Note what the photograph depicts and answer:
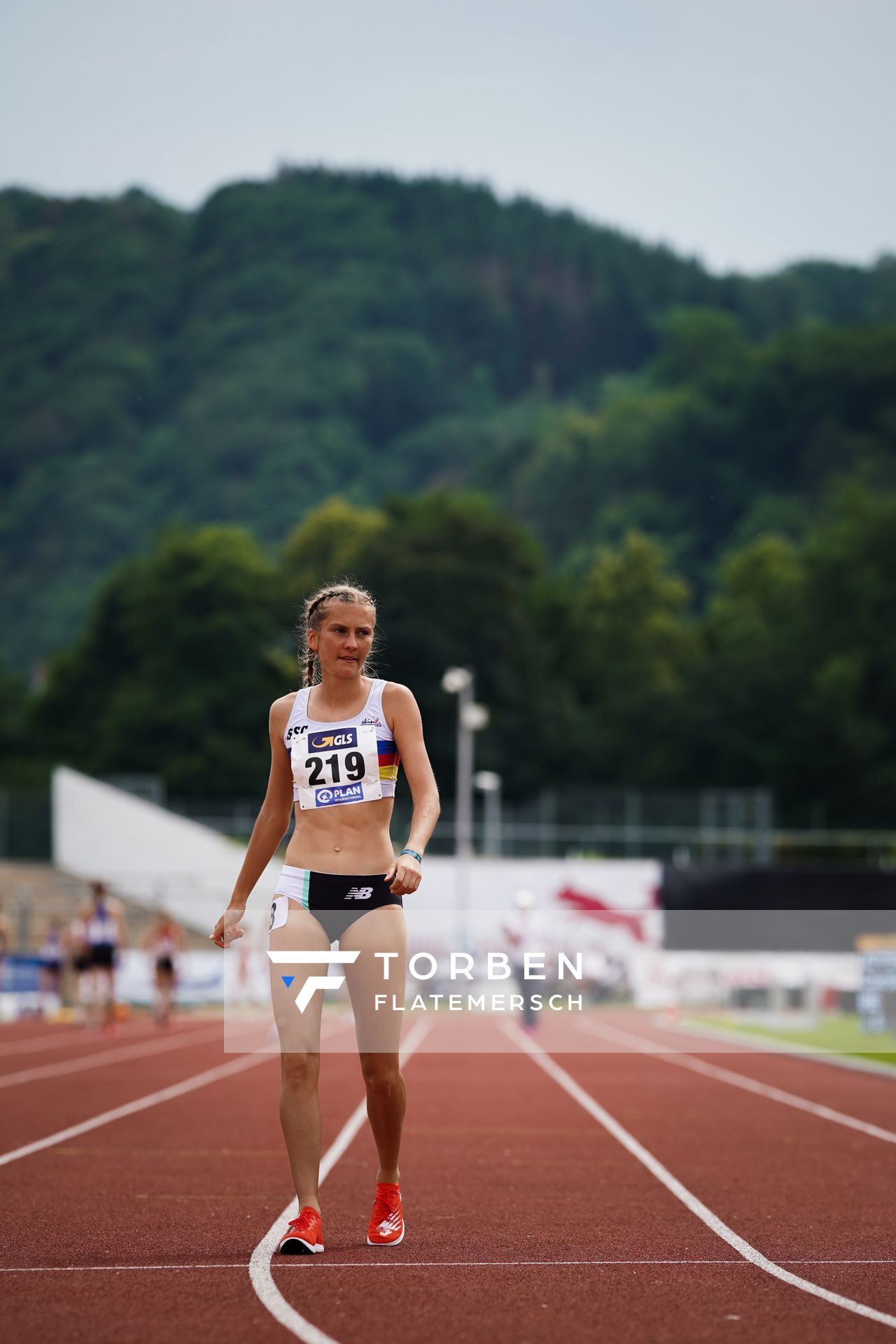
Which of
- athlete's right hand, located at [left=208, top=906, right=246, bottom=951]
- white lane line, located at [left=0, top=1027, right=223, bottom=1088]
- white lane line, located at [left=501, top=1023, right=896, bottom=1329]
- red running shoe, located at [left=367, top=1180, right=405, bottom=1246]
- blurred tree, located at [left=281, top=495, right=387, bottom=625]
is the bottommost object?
white lane line, located at [left=0, top=1027, right=223, bottom=1088]

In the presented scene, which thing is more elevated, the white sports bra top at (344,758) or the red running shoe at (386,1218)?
the white sports bra top at (344,758)

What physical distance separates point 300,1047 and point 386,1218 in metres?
0.85

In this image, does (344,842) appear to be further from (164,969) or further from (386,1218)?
(164,969)

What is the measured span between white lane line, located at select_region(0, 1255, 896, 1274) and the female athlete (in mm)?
170

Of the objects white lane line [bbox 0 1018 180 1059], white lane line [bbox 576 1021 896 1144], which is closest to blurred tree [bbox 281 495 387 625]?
white lane line [bbox 0 1018 180 1059]

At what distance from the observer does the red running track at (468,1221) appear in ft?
19.1

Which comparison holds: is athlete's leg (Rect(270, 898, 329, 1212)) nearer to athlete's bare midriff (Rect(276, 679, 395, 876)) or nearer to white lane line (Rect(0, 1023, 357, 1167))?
athlete's bare midriff (Rect(276, 679, 395, 876))

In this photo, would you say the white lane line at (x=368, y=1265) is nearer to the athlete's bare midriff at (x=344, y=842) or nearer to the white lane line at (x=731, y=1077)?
the athlete's bare midriff at (x=344, y=842)

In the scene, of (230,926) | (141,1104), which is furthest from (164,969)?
(230,926)

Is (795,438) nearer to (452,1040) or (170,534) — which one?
(170,534)

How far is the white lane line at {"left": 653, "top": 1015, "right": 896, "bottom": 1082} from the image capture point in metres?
19.4

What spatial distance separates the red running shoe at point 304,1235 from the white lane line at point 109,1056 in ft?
33.5

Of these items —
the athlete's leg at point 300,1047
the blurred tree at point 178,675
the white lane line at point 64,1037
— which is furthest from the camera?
the blurred tree at point 178,675

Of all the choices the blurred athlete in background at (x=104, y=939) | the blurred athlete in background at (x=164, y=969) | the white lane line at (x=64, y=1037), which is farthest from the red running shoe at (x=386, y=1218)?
the blurred athlete in background at (x=164, y=969)
